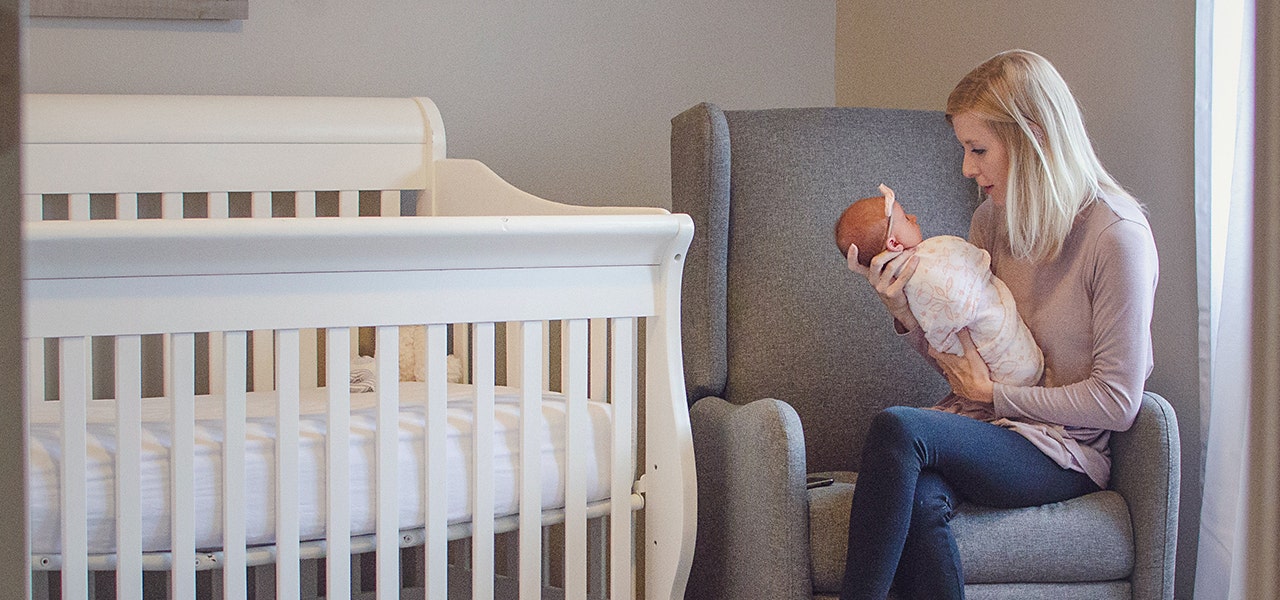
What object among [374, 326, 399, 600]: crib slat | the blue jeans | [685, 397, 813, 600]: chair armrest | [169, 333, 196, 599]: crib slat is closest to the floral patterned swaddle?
the blue jeans

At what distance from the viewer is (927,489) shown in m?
1.39

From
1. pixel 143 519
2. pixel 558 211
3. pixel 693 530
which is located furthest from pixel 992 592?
pixel 143 519

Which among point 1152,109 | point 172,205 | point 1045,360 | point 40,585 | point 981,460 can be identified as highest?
point 1152,109

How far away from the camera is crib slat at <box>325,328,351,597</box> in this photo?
130cm

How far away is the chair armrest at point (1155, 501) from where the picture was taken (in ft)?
4.67

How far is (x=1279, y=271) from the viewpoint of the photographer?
0.62 ft

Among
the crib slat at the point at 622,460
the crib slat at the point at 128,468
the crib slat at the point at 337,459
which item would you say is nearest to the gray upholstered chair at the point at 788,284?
the crib slat at the point at 622,460

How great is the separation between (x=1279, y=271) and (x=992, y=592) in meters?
1.32

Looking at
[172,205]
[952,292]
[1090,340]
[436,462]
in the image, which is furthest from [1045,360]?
[172,205]

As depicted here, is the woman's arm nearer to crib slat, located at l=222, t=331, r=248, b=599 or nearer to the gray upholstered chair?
the gray upholstered chair

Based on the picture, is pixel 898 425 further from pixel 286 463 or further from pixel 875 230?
pixel 286 463

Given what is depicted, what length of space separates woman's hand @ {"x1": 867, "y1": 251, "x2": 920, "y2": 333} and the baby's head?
2cm

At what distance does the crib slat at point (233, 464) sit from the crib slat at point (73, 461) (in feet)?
0.46

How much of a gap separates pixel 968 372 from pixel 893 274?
0.17 meters
